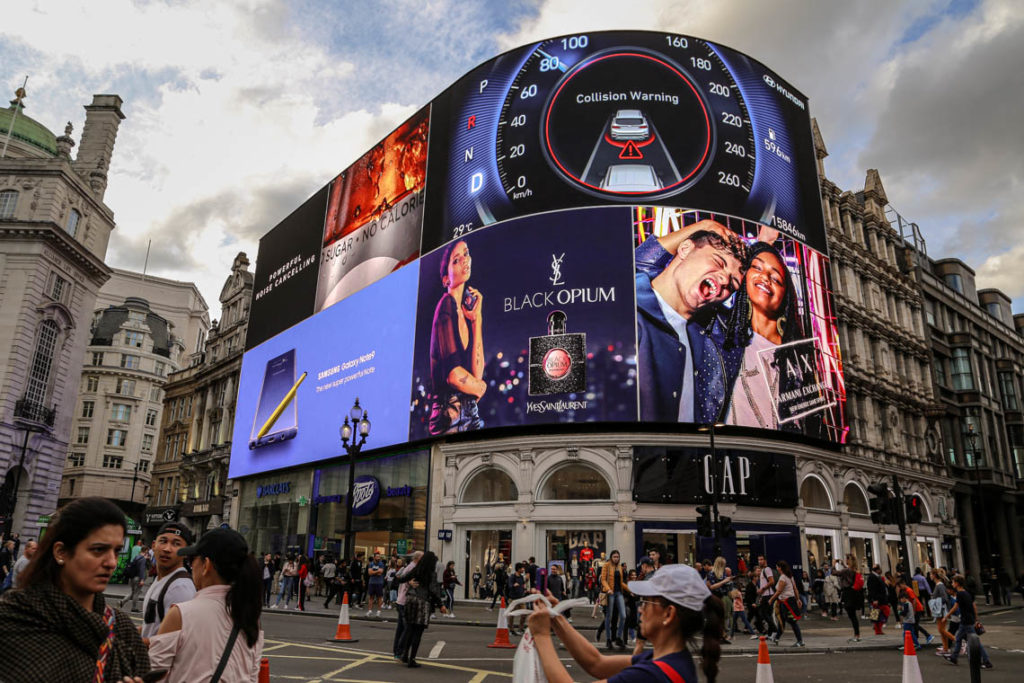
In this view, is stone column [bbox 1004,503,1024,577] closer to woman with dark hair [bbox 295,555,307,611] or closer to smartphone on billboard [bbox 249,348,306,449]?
woman with dark hair [bbox 295,555,307,611]

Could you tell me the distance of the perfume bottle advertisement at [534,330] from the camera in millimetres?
29750

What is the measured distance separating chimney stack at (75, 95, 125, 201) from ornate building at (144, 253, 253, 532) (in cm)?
1170

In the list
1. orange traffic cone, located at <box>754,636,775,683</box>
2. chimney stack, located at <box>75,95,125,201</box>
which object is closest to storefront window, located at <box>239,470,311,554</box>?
chimney stack, located at <box>75,95,125,201</box>

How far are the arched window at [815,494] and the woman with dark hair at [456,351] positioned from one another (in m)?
15.0

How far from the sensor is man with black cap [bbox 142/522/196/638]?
4891 millimetres

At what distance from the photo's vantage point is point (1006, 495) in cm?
4934

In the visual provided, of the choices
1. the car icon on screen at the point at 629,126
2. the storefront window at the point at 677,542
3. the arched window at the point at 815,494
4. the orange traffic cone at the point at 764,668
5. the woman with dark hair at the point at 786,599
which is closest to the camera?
the orange traffic cone at the point at 764,668

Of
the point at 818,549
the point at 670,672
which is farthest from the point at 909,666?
the point at 818,549

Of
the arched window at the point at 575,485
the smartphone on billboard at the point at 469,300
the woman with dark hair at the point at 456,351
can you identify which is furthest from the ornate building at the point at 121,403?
the arched window at the point at 575,485

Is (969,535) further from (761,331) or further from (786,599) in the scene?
(786,599)

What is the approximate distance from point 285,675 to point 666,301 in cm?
2282

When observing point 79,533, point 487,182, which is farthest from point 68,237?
point 79,533

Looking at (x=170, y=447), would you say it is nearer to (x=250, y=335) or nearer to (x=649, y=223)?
(x=250, y=335)

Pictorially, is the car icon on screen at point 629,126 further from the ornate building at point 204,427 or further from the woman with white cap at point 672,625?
the ornate building at point 204,427
